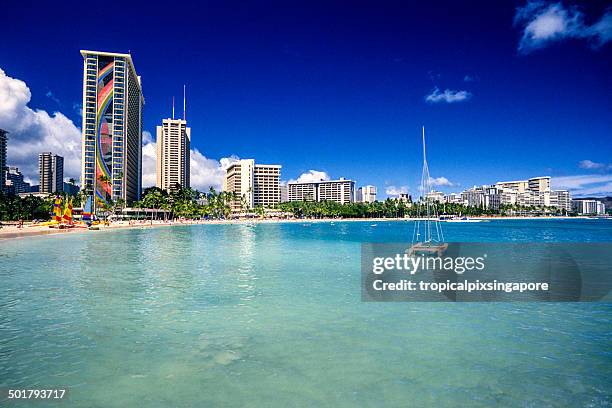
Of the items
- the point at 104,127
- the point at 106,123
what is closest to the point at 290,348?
the point at 104,127

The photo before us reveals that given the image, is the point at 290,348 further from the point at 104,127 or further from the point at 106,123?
the point at 106,123

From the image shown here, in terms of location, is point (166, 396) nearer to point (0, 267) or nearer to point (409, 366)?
point (409, 366)

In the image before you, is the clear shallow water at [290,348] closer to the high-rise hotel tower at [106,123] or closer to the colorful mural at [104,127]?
the colorful mural at [104,127]

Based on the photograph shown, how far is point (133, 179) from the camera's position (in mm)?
187000

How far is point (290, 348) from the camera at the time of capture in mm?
13219

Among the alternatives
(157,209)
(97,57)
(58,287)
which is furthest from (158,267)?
(97,57)

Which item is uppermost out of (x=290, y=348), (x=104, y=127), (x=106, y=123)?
(x=106, y=123)

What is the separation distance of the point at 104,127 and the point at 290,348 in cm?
16958

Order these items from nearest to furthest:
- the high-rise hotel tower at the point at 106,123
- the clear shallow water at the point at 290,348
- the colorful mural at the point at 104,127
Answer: the clear shallow water at the point at 290,348 → the colorful mural at the point at 104,127 → the high-rise hotel tower at the point at 106,123

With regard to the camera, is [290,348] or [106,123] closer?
[290,348]

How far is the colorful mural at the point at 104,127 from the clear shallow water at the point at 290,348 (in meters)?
145

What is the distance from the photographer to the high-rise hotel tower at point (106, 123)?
15312 cm

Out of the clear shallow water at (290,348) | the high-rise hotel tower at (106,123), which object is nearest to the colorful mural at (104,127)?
the high-rise hotel tower at (106,123)

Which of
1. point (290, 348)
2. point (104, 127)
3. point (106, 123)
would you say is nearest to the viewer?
point (290, 348)
